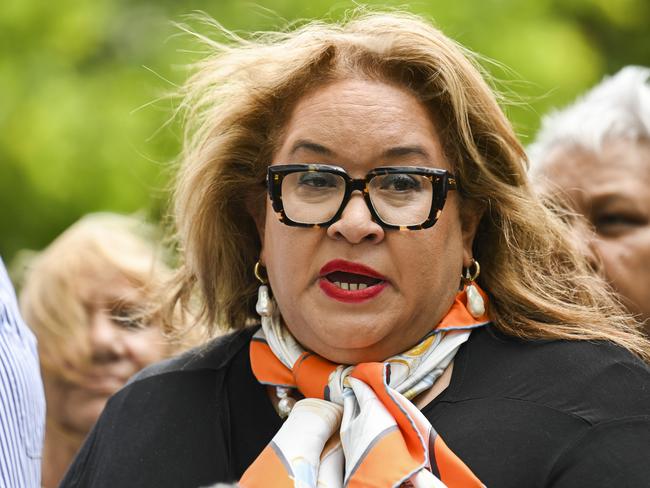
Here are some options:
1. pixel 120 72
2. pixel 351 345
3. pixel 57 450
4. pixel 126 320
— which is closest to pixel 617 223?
pixel 351 345

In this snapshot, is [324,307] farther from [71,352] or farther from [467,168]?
[71,352]

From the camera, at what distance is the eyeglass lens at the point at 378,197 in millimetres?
2816

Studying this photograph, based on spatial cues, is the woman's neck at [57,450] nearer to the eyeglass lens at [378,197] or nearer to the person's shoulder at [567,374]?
the eyeglass lens at [378,197]

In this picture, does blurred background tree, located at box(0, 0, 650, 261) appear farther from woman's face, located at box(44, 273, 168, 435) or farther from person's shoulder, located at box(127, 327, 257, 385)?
person's shoulder, located at box(127, 327, 257, 385)

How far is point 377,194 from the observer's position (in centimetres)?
282

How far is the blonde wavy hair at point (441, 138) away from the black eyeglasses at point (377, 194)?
169 mm

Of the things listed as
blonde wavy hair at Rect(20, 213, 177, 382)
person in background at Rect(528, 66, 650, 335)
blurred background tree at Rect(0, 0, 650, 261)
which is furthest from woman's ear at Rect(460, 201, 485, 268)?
blurred background tree at Rect(0, 0, 650, 261)

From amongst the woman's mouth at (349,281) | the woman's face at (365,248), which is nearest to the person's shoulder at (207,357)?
the woman's face at (365,248)

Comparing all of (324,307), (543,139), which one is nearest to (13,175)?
(543,139)

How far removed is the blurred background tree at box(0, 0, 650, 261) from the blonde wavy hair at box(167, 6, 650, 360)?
A: 2.70m

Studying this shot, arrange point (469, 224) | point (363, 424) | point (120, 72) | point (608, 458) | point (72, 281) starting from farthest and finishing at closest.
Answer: point (120, 72) → point (72, 281) → point (469, 224) → point (363, 424) → point (608, 458)

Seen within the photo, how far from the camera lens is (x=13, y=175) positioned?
6.53 m

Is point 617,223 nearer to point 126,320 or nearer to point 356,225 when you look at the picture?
point 356,225

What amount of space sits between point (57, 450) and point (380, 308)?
2229 millimetres
